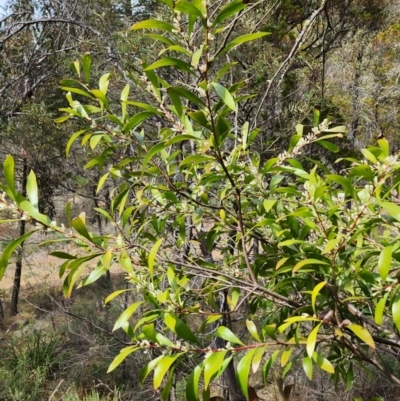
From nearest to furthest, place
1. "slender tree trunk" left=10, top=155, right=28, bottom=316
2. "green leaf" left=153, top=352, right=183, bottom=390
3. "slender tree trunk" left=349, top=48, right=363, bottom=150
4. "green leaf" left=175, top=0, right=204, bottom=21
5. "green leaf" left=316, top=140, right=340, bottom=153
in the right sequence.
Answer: "green leaf" left=175, top=0, right=204, bottom=21
"green leaf" left=153, top=352, right=183, bottom=390
"green leaf" left=316, top=140, right=340, bottom=153
"slender tree trunk" left=10, top=155, right=28, bottom=316
"slender tree trunk" left=349, top=48, right=363, bottom=150

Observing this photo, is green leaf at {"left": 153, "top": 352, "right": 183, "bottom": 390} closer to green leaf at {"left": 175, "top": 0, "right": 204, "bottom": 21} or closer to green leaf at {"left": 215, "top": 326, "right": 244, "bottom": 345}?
green leaf at {"left": 215, "top": 326, "right": 244, "bottom": 345}

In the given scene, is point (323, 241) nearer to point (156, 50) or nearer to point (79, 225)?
point (79, 225)

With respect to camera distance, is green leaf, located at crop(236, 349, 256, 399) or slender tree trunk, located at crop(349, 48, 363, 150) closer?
green leaf, located at crop(236, 349, 256, 399)

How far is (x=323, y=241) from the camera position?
85 cm

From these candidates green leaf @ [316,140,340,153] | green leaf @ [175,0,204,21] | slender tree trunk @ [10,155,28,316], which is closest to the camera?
green leaf @ [175,0,204,21]

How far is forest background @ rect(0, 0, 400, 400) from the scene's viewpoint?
747 millimetres

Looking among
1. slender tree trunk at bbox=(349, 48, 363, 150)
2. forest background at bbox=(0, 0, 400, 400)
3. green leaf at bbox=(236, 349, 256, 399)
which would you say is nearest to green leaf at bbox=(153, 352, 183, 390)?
forest background at bbox=(0, 0, 400, 400)

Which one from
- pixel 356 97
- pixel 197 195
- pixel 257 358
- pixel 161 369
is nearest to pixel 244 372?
pixel 257 358

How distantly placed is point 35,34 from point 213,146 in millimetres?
3830

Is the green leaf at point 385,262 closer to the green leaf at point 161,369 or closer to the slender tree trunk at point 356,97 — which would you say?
the green leaf at point 161,369

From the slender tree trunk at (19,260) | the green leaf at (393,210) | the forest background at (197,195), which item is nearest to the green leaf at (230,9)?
the forest background at (197,195)

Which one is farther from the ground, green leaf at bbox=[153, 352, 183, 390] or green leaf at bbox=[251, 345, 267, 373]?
green leaf at bbox=[153, 352, 183, 390]

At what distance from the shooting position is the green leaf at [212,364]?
658 millimetres

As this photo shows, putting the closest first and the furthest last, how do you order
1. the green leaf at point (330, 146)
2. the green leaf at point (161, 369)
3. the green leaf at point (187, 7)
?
the green leaf at point (187, 7), the green leaf at point (161, 369), the green leaf at point (330, 146)
